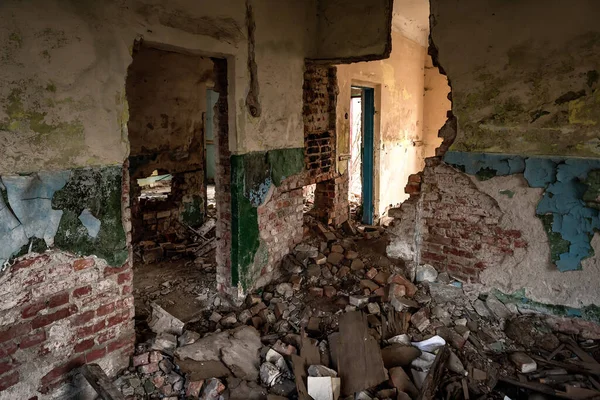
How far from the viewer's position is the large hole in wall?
4658 mm

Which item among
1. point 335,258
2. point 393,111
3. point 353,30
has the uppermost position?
point 353,30

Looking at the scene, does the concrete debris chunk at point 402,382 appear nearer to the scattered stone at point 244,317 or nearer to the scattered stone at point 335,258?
the scattered stone at point 244,317

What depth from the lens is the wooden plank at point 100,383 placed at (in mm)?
2547

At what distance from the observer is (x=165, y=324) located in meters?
3.56

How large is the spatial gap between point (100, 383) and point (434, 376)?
7.09 feet

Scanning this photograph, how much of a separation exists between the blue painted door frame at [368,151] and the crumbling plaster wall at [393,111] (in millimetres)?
82

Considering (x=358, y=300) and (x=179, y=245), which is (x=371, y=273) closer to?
(x=358, y=300)

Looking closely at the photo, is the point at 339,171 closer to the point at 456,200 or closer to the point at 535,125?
the point at 456,200

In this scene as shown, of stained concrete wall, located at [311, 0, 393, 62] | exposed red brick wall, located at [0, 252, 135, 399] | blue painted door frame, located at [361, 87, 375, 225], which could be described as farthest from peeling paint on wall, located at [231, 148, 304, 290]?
blue painted door frame, located at [361, 87, 375, 225]

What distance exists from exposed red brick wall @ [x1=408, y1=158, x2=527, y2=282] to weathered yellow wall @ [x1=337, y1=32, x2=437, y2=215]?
2058mm

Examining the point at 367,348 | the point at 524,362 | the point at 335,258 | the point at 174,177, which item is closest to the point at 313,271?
the point at 335,258

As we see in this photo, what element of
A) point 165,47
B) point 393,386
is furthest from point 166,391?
point 165,47

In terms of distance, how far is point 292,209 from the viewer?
455cm

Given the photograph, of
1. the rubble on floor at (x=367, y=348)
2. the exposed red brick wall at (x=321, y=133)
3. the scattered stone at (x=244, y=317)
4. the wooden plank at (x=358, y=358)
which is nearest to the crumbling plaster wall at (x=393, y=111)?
the exposed red brick wall at (x=321, y=133)
